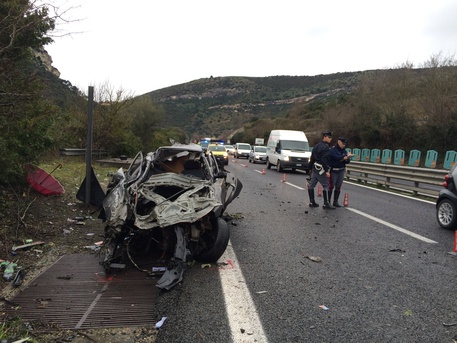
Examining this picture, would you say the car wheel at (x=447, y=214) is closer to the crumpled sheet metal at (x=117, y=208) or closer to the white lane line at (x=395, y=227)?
the white lane line at (x=395, y=227)

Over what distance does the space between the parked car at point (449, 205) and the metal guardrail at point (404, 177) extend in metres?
4.44

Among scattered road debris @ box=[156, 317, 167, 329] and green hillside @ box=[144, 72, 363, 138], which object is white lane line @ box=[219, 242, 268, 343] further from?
green hillside @ box=[144, 72, 363, 138]

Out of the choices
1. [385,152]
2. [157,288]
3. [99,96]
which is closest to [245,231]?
[157,288]

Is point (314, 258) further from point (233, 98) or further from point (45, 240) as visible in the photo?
point (233, 98)

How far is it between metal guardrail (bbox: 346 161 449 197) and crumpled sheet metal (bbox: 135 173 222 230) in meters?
9.07

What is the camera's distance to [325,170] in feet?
31.6

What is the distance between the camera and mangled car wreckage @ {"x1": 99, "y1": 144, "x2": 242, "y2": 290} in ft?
14.8

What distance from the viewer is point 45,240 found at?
5.95 m

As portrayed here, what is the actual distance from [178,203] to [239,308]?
5.66ft

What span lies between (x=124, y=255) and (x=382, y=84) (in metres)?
37.2

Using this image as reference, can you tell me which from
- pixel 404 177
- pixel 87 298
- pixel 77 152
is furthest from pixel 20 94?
pixel 77 152

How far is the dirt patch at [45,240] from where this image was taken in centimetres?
305

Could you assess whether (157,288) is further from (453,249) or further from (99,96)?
(99,96)

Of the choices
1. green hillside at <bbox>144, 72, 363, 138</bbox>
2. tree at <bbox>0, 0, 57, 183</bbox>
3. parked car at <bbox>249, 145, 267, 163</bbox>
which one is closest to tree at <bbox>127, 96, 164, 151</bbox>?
parked car at <bbox>249, 145, 267, 163</bbox>
